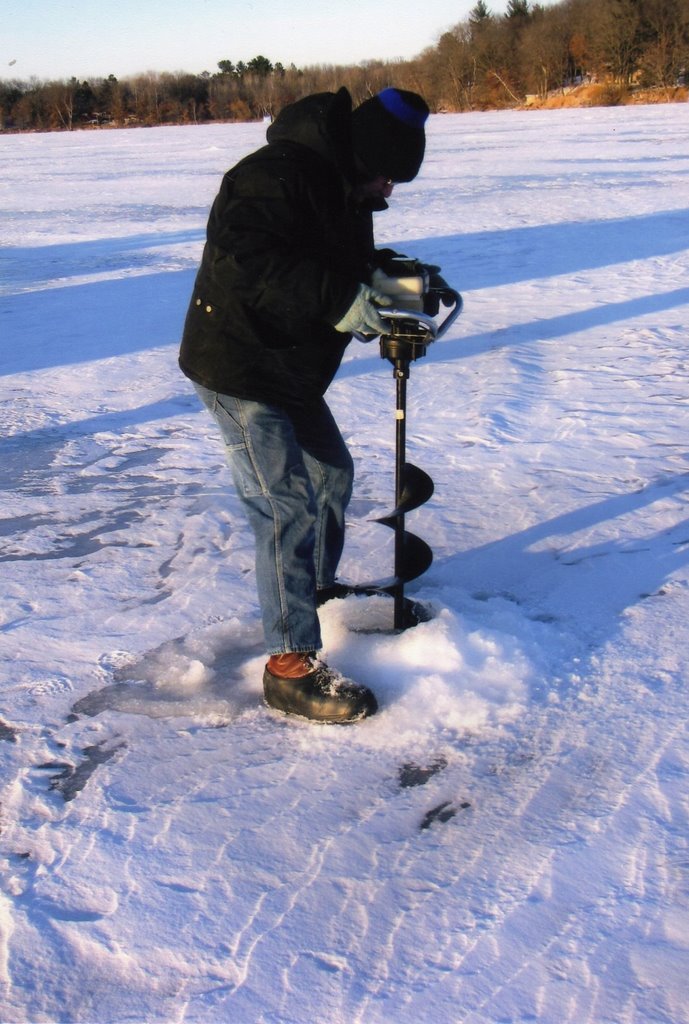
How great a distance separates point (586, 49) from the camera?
150ft

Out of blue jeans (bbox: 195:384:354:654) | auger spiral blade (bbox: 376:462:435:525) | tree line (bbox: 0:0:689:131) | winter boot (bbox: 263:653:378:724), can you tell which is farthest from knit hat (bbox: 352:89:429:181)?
tree line (bbox: 0:0:689:131)

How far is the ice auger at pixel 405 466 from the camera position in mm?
2576

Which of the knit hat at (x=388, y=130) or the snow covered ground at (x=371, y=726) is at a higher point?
the knit hat at (x=388, y=130)

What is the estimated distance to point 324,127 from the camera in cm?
231

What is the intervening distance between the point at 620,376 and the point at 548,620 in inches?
114

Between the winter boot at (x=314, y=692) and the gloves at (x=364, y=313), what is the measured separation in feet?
2.83

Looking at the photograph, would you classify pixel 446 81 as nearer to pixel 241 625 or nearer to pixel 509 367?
pixel 509 367

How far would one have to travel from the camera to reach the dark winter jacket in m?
2.29

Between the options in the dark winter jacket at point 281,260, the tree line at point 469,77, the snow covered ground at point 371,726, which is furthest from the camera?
the tree line at point 469,77

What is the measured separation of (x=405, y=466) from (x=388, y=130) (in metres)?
0.99

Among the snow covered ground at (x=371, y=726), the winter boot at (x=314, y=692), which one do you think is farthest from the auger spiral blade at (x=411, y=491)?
the winter boot at (x=314, y=692)

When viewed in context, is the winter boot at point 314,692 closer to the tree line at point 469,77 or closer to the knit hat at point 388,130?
the knit hat at point 388,130

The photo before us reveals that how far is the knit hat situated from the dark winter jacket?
0.04 meters

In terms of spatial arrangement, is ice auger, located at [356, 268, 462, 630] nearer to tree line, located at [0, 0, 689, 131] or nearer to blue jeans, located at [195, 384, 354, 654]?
blue jeans, located at [195, 384, 354, 654]
